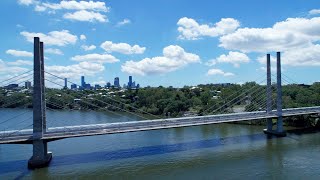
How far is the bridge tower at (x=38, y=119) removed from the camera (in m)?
21.9

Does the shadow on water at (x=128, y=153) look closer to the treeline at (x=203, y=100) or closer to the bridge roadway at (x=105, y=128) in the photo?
the bridge roadway at (x=105, y=128)

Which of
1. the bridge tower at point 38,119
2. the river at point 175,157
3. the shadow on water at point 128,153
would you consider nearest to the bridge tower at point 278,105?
the river at point 175,157

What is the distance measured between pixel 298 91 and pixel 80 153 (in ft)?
140

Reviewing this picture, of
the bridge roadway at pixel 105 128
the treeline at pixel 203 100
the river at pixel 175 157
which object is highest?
the treeline at pixel 203 100

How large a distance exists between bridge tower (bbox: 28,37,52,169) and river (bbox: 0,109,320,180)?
2.40 ft

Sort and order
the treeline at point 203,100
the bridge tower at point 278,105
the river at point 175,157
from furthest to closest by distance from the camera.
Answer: the treeline at point 203,100 → the bridge tower at point 278,105 → the river at point 175,157

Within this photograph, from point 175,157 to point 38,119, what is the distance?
30.3ft

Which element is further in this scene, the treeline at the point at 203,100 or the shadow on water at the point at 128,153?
the treeline at the point at 203,100

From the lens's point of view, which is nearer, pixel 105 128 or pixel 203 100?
pixel 105 128

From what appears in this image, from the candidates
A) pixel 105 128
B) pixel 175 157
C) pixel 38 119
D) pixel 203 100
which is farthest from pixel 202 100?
pixel 38 119

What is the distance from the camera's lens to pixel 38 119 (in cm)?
2217

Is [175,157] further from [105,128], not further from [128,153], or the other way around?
[105,128]

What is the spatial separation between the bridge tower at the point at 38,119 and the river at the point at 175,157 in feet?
2.40

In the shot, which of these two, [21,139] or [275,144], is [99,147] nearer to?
[21,139]
